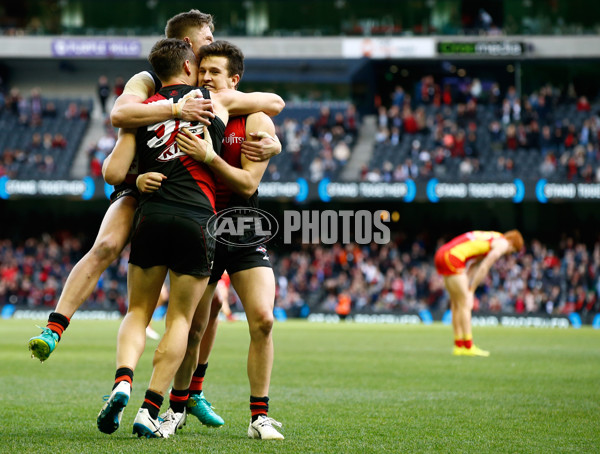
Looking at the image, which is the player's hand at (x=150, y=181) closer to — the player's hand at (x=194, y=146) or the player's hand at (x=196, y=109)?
the player's hand at (x=194, y=146)

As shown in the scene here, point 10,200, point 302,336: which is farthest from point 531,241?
point 10,200

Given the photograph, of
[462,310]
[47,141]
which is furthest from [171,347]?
[47,141]

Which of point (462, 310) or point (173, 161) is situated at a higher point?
point (173, 161)

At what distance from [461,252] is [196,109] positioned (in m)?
9.84

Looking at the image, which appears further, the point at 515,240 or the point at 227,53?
the point at 515,240

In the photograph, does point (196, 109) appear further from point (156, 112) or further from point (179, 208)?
point (179, 208)

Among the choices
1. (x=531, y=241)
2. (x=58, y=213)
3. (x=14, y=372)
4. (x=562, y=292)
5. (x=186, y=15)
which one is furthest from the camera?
(x=58, y=213)

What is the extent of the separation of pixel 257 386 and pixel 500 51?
33.4 meters

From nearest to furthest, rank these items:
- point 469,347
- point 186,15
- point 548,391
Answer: point 186,15
point 548,391
point 469,347

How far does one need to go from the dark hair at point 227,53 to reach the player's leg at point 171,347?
149 cm

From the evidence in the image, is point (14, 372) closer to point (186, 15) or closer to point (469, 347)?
point (186, 15)

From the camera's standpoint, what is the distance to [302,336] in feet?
68.1

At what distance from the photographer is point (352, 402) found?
8180 mm

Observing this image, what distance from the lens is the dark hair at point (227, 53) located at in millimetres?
6078
